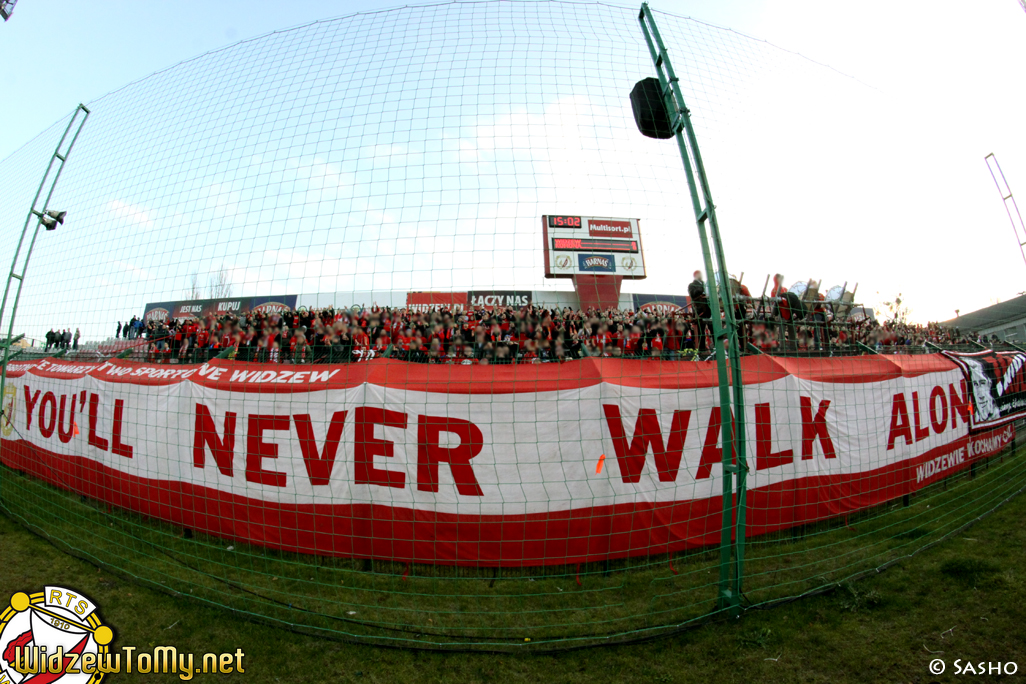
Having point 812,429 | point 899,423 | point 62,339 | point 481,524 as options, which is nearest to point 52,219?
point 62,339

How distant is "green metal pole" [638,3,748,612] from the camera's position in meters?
3.83

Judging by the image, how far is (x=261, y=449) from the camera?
5.21 meters

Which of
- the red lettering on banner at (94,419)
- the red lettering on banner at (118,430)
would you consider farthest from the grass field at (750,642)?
the red lettering on banner at (94,419)

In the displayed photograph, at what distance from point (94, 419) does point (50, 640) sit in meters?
3.98

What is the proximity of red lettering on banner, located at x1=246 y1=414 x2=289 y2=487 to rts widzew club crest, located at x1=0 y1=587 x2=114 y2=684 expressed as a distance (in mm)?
1674

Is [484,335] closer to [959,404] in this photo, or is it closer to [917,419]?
[917,419]

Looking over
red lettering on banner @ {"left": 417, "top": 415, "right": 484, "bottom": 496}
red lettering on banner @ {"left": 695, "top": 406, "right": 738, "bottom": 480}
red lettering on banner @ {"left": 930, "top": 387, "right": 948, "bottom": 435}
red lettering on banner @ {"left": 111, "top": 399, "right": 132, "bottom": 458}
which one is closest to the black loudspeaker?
red lettering on banner @ {"left": 695, "top": 406, "right": 738, "bottom": 480}

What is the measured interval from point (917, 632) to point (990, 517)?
11.4 feet

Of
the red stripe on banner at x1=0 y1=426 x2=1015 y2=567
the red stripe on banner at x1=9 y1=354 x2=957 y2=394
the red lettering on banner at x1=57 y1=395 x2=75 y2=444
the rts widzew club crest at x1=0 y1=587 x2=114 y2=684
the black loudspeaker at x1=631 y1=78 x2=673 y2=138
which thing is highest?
the black loudspeaker at x1=631 y1=78 x2=673 y2=138

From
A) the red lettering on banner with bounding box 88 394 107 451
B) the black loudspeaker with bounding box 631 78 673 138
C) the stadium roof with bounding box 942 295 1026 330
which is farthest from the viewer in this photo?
the stadium roof with bounding box 942 295 1026 330

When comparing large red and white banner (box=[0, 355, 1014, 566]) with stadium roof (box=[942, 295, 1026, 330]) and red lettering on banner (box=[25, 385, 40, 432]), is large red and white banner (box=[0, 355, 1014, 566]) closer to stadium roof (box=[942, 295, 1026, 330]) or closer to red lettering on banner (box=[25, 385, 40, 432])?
red lettering on banner (box=[25, 385, 40, 432])

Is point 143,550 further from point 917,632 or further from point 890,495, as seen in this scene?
point 890,495

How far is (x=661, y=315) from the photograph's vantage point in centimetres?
523

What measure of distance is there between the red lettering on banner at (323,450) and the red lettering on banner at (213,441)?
100cm
